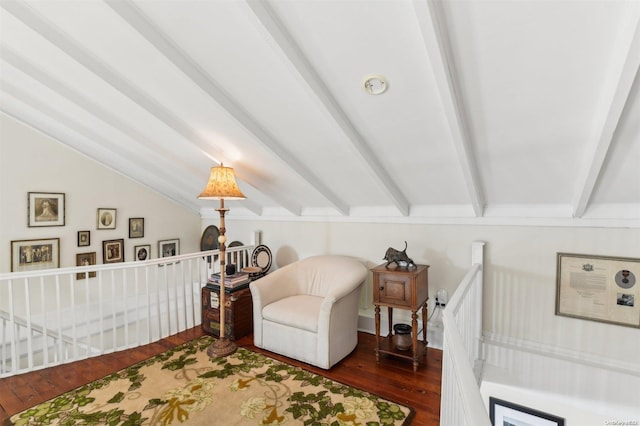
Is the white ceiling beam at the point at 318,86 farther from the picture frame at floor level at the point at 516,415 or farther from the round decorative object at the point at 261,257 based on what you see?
the picture frame at floor level at the point at 516,415

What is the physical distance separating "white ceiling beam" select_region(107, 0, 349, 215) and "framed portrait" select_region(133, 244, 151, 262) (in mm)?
3067

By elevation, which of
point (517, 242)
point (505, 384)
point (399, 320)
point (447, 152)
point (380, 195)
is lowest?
point (505, 384)

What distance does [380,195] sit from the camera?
3090 mm

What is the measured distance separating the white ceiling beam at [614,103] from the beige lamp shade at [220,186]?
2.65 meters

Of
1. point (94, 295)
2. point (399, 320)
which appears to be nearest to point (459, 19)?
point (399, 320)

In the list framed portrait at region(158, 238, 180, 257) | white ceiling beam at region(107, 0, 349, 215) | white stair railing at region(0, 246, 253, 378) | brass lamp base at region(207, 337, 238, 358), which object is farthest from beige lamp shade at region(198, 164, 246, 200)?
framed portrait at region(158, 238, 180, 257)

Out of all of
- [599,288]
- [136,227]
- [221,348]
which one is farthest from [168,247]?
[599,288]

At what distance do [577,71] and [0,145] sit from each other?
5.04 metres

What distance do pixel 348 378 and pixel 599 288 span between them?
211 centimetres

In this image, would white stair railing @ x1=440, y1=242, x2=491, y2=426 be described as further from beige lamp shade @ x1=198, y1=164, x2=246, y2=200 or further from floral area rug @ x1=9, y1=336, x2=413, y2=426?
beige lamp shade @ x1=198, y1=164, x2=246, y2=200

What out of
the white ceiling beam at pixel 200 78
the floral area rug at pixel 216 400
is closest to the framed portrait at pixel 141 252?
the floral area rug at pixel 216 400

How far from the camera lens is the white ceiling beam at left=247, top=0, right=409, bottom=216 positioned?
5.05 ft

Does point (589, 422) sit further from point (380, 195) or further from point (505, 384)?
point (380, 195)

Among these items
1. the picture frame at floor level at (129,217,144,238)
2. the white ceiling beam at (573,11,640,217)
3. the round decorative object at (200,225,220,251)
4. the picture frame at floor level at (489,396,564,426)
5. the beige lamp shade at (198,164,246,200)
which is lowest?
the picture frame at floor level at (489,396,564,426)
